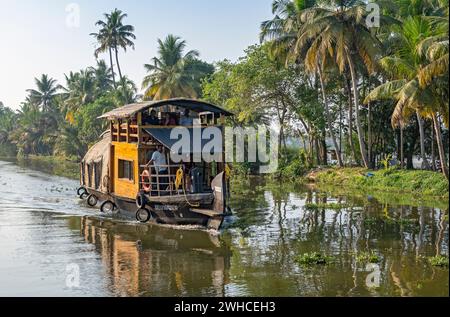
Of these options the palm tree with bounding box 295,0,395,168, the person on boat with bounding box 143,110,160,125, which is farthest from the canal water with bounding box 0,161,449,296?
the palm tree with bounding box 295,0,395,168

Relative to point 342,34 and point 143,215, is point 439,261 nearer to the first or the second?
point 143,215

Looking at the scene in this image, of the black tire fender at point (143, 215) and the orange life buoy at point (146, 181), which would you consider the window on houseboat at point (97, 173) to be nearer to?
the orange life buoy at point (146, 181)

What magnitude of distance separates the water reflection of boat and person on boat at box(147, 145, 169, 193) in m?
1.33

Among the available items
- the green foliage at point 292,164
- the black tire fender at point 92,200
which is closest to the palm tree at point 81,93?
the green foliage at point 292,164

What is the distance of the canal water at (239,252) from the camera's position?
9758 millimetres

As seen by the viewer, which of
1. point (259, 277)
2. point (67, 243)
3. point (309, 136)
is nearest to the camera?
point (259, 277)

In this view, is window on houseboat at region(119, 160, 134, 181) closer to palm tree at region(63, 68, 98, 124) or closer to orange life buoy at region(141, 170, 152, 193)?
orange life buoy at region(141, 170, 152, 193)

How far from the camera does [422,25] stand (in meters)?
17.3

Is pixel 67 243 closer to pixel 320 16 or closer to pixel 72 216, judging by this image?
pixel 72 216

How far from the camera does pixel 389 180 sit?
→ 78.8ft

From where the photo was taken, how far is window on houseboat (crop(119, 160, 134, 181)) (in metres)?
17.2

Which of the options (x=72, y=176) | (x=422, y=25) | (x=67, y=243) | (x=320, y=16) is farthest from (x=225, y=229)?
(x=72, y=176)

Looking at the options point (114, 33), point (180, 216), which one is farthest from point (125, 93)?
point (180, 216)

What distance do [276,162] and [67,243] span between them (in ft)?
67.8
